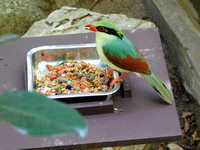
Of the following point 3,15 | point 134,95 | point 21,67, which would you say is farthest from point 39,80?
point 3,15

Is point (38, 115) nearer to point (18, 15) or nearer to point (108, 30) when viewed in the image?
point (108, 30)

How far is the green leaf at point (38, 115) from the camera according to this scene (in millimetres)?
521

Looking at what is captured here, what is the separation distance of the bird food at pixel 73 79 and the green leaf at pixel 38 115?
7.18ft

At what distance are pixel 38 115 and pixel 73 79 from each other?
2432mm

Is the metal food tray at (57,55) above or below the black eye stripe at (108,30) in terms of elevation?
below

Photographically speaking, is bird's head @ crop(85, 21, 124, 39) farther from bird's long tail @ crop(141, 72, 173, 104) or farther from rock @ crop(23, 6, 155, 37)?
rock @ crop(23, 6, 155, 37)

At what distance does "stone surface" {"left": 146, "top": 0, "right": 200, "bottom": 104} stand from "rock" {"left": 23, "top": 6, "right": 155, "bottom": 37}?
0.29 metres

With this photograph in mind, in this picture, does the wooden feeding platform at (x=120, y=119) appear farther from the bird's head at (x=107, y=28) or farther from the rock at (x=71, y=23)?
the rock at (x=71, y=23)

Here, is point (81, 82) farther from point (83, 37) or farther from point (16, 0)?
point (16, 0)

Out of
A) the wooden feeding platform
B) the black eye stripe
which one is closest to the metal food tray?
the wooden feeding platform

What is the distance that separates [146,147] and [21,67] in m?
1.85

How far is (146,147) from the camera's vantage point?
12.5ft

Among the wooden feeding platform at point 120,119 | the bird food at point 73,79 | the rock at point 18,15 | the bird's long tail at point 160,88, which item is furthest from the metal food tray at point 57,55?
the rock at point 18,15

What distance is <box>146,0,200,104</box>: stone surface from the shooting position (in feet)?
12.5
